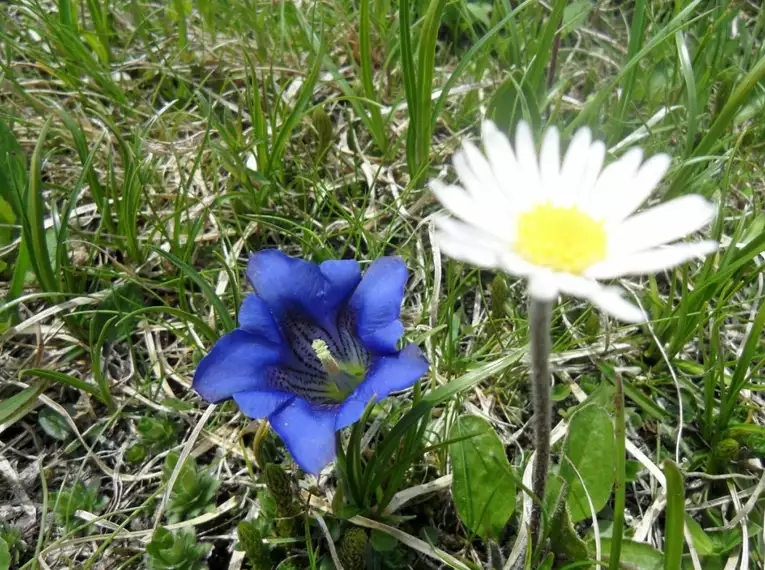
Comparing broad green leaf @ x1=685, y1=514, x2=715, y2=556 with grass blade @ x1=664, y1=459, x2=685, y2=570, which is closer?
grass blade @ x1=664, y1=459, x2=685, y2=570

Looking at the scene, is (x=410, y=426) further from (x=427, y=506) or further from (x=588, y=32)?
(x=588, y=32)

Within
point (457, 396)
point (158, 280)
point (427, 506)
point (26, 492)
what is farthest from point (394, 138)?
point (26, 492)

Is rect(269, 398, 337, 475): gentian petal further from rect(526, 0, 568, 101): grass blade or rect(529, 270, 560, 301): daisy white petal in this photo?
rect(526, 0, 568, 101): grass blade

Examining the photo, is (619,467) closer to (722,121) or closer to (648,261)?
(648,261)

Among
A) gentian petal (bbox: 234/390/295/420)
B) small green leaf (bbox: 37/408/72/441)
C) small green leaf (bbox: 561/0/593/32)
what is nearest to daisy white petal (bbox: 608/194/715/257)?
gentian petal (bbox: 234/390/295/420)

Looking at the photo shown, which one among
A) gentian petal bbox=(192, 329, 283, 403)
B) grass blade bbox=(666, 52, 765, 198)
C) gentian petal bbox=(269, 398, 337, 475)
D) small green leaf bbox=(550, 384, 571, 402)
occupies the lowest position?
small green leaf bbox=(550, 384, 571, 402)

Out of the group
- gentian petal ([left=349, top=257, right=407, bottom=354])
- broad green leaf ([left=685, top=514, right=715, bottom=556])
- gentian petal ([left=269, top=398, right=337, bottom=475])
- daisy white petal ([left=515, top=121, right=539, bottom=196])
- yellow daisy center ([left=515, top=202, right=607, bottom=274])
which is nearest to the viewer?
yellow daisy center ([left=515, top=202, right=607, bottom=274])
